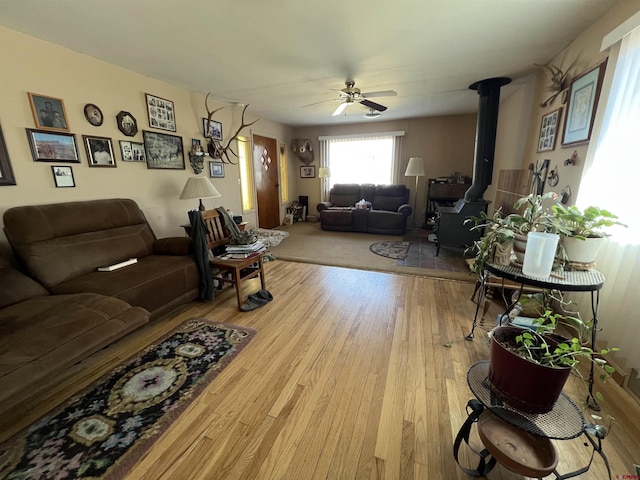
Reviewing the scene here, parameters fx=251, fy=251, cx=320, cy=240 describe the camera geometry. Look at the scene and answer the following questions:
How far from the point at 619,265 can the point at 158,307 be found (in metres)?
3.12

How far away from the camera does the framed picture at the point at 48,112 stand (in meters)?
2.05

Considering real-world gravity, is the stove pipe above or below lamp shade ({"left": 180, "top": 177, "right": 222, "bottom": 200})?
above

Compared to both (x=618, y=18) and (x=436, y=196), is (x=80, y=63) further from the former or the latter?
(x=436, y=196)

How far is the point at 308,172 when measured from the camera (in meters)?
6.54

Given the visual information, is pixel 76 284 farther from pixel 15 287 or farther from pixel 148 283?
pixel 148 283

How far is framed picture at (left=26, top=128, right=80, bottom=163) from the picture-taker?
2.07 meters

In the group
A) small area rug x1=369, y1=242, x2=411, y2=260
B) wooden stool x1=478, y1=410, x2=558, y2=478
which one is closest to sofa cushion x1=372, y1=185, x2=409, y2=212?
small area rug x1=369, y1=242, x2=411, y2=260

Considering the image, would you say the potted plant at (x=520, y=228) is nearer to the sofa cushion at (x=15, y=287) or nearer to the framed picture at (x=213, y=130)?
the sofa cushion at (x=15, y=287)

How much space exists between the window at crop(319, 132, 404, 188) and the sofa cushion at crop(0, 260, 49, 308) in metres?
5.42

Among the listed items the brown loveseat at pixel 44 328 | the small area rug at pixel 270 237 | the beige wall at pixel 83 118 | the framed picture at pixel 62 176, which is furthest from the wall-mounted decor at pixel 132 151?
the small area rug at pixel 270 237

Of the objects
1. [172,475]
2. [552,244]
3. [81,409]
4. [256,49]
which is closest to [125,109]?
[256,49]

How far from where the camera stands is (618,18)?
5.37 ft

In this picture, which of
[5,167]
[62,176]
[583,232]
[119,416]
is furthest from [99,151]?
[583,232]

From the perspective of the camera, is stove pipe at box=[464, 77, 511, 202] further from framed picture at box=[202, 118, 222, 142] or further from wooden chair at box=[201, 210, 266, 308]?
framed picture at box=[202, 118, 222, 142]
